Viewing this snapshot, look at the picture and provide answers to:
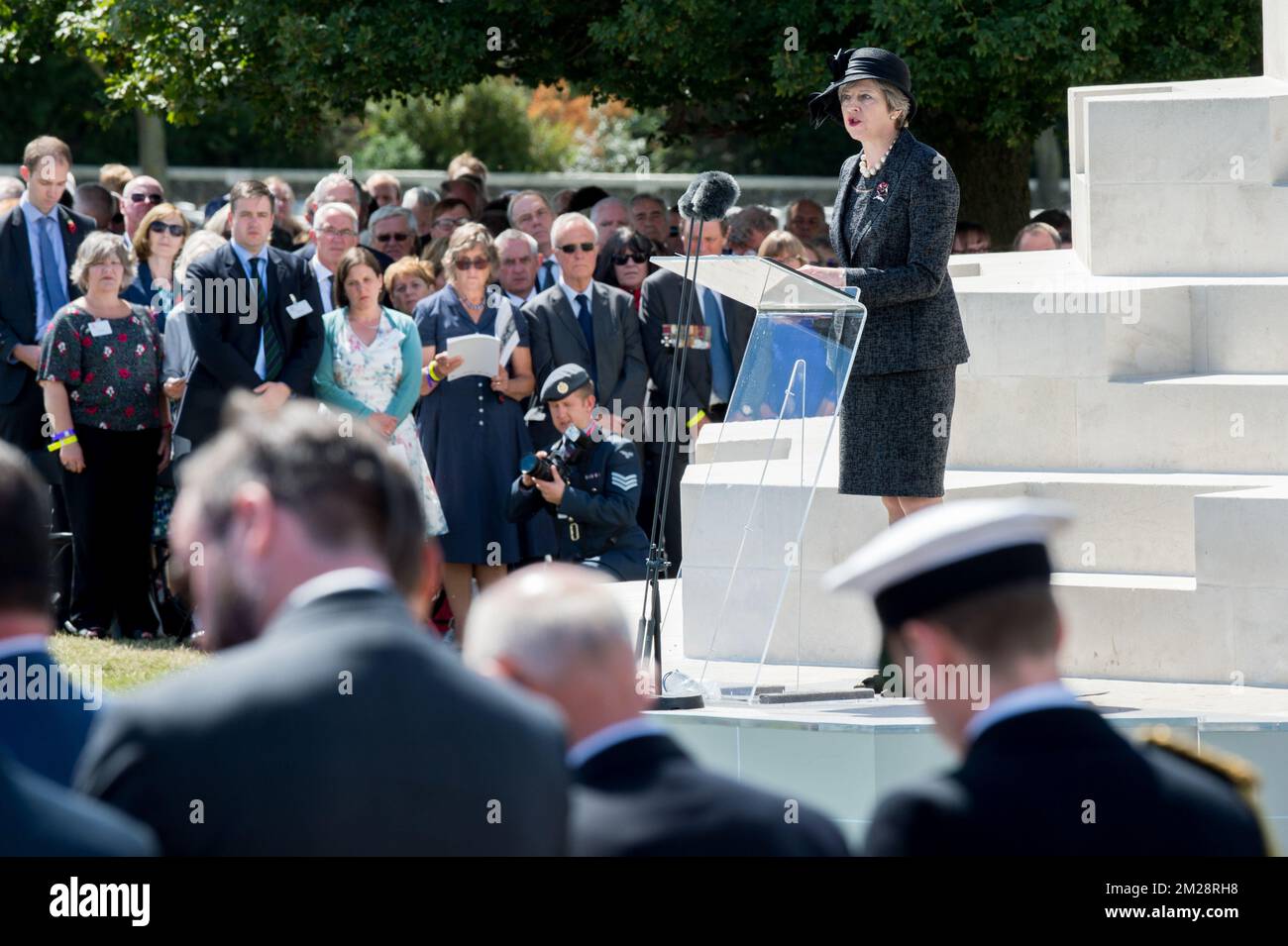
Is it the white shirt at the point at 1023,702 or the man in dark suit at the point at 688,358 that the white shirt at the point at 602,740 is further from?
the man in dark suit at the point at 688,358

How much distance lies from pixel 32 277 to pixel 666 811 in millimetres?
8382

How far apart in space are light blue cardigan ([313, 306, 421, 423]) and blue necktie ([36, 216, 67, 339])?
186 cm

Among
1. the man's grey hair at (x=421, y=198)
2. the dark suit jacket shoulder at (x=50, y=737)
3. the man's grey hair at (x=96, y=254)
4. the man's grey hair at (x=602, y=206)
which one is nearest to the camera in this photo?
the dark suit jacket shoulder at (x=50, y=737)

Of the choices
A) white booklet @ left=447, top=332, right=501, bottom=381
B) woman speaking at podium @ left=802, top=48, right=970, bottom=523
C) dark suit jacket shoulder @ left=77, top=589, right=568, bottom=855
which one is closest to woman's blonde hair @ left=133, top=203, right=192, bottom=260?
white booklet @ left=447, top=332, right=501, bottom=381

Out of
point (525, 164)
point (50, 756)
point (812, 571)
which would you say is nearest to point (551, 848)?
point (50, 756)

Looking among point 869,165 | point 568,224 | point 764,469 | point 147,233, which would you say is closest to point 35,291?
point 147,233

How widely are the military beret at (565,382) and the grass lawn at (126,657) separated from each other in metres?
1.87

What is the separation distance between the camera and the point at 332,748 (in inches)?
95.2

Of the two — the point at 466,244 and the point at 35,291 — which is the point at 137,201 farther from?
the point at 466,244

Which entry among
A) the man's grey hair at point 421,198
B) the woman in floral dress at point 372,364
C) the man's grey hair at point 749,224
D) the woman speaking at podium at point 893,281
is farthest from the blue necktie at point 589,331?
the man's grey hair at point 421,198

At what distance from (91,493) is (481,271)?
2.10 metres

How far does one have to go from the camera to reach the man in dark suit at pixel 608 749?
2.67 meters

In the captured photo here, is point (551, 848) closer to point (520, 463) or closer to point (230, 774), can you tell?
point (230, 774)

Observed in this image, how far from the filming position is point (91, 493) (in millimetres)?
9562
